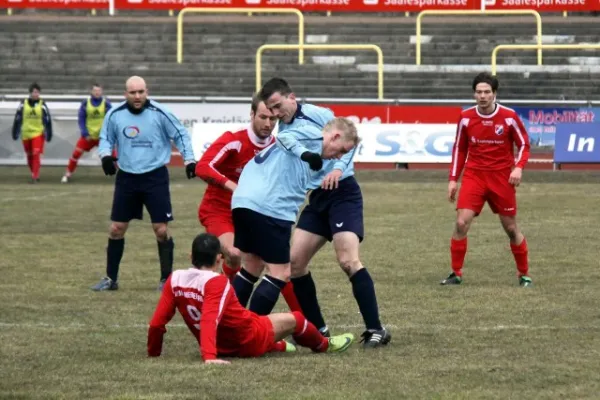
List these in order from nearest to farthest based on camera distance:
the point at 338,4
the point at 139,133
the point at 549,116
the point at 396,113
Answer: the point at 139,133 < the point at 396,113 < the point at 549,116 < the point at 338,4

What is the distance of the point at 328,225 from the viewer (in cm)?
984

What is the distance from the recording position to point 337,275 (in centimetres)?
1374

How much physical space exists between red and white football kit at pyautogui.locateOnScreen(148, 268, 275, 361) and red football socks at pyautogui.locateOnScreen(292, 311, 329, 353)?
0.19 meters

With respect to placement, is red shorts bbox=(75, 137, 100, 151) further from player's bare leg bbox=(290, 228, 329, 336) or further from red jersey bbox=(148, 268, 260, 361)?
red jersey bbox=(148, 268, 260, 361)

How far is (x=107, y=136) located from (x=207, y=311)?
4.89 m

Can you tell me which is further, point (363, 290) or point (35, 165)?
point (35, 165)

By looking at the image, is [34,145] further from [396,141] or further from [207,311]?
[207,311]

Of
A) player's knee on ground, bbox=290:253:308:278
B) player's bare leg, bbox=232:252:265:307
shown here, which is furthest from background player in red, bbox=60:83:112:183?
player's bare leg, bbox=232:252:265:307

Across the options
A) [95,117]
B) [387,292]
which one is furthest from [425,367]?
[95,117]

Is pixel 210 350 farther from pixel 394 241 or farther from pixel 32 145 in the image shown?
pixel 32 145

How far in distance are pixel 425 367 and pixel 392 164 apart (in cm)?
1990

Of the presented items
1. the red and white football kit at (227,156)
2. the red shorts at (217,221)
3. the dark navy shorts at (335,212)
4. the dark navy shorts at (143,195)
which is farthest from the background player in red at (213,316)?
the dark navy shorts at (143,195)

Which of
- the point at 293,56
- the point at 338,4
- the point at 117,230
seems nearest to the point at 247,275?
the point at 117,230

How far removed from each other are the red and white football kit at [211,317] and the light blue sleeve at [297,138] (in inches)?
37.0
